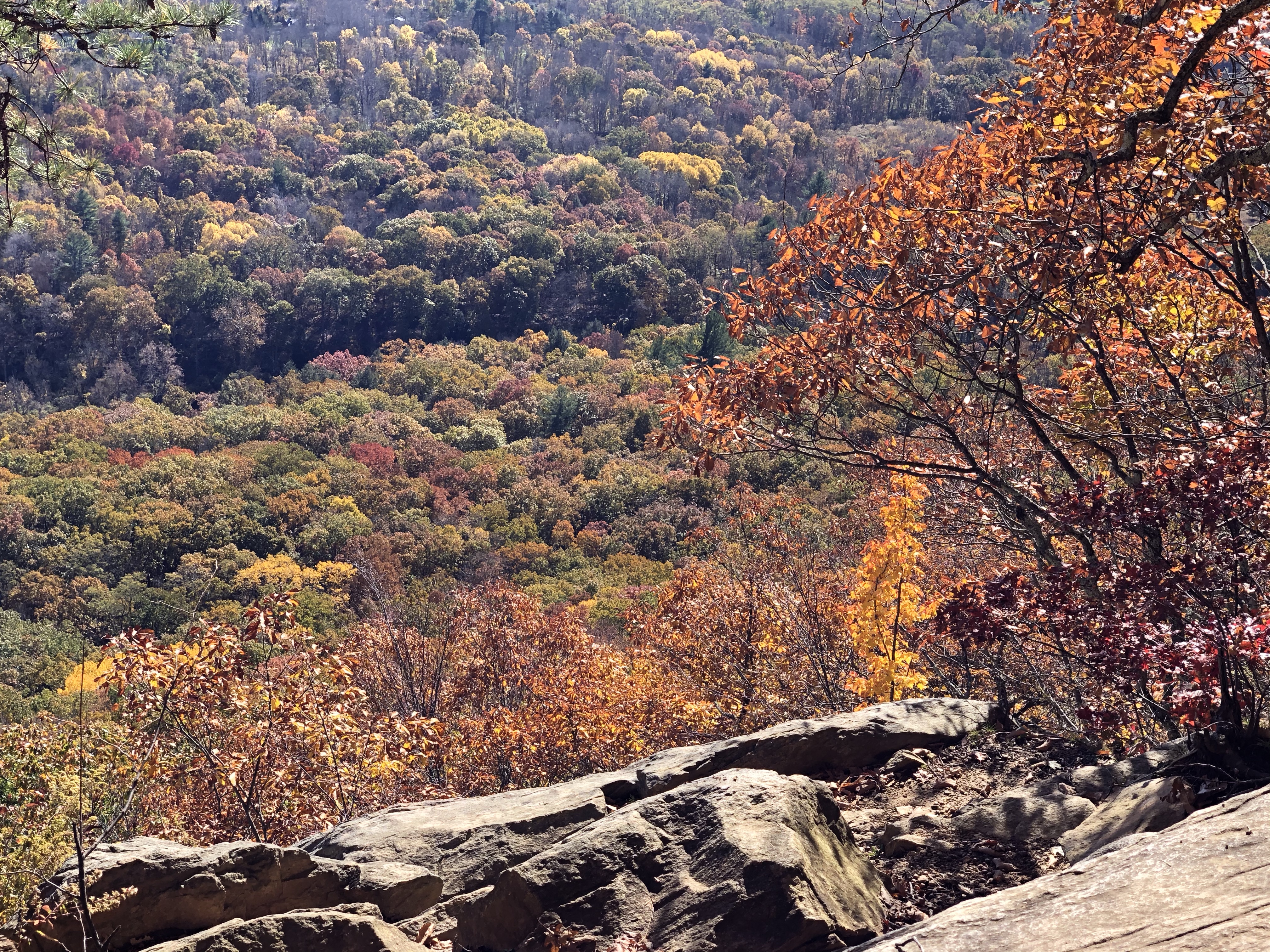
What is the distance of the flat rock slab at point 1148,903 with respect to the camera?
2850 millimetres

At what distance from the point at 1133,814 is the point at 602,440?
45039 mm

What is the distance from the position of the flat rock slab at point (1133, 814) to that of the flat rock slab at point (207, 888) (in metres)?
3.07

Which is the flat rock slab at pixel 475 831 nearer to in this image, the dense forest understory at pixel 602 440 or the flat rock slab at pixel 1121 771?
the dense forest understory at pixel 602 440

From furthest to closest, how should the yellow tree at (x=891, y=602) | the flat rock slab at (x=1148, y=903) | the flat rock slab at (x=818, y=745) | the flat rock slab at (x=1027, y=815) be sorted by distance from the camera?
the yellow tree at (x=891, y=602) < the flat rock slab at (x=818, y=745) < the flat rock slab at (x=1027, y=815) < the flat rock slab at (x=1148, y=903)

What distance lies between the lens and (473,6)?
12706cm

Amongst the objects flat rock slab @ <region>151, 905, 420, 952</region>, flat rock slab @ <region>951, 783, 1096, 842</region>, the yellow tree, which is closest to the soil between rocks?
flat rock slab @ <region>951, 783, 1096, 842</region>

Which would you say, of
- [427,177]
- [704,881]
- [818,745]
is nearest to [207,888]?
[704,881]

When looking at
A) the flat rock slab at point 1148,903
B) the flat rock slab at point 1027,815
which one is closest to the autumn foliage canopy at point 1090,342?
the flat rock slab at point 1027,815

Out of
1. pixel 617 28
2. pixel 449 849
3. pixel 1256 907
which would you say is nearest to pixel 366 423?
pixel 449 849

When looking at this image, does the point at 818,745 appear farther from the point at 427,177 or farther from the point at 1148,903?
the point at 427,177

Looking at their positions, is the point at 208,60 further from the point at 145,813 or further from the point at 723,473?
the point at 145,813

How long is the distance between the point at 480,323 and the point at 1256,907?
69.6 metres

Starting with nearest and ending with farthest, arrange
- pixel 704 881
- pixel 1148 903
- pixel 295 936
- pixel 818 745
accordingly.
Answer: pixel 1148 903, pixel 295 936, pixel 704 881, pixel 818 745

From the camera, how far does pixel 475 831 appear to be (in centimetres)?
562
